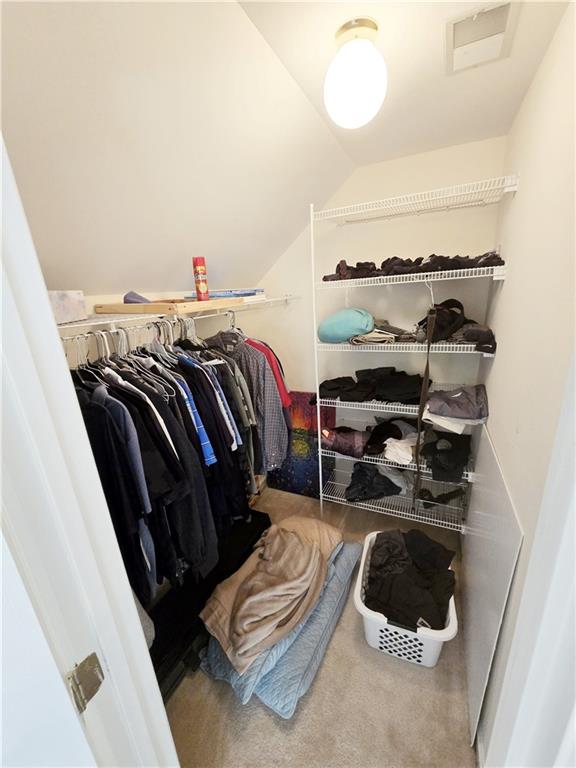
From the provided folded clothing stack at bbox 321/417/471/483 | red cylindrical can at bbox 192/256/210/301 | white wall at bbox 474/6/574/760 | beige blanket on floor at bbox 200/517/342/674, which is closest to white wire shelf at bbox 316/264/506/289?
white wall at bbox 474/6/574/760

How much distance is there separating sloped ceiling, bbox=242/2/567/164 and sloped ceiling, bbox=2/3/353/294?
81 millimetres

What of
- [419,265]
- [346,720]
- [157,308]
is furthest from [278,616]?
[419,265]

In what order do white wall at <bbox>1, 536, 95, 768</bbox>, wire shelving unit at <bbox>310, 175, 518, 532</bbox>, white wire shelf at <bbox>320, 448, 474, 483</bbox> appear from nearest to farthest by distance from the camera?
white wall at <bbox>1, 536, 95, 768</bbox>, wire shelving unit at <bbox>310, 175, 518, 532</bbox>, white wire shelf at <bbox>320, 448, 474, 483</bbox>

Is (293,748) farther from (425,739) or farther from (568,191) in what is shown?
(568,191)

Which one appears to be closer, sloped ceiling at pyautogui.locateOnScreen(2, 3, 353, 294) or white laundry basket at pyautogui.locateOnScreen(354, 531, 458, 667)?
sloped ceiling at pyautogui.locateOnScreen(2, 3, 353, 294)

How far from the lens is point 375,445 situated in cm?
191

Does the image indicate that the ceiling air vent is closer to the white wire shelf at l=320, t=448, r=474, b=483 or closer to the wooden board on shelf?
the wooden board on shelf

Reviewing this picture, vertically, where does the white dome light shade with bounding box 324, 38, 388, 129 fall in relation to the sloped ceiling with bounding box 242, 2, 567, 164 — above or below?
below

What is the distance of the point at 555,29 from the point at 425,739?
2.39m

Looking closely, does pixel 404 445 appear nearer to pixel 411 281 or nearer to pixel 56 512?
pixel 411 281

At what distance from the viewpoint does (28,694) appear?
0.41 metres

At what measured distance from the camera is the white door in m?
0.40

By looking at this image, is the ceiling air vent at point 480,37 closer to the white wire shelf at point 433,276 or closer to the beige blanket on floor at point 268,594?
the white wire shelf at point 433,276

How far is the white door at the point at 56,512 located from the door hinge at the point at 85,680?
1cm
